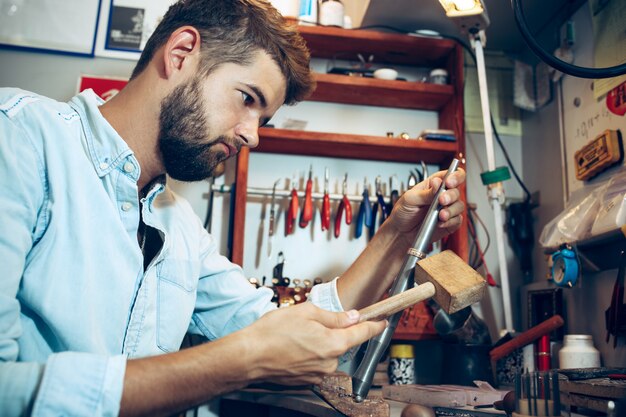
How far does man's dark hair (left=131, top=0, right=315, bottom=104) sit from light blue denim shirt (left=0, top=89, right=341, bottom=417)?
0.27m

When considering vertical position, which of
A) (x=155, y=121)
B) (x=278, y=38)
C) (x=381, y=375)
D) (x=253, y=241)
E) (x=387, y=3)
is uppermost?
(x=387, y=3)

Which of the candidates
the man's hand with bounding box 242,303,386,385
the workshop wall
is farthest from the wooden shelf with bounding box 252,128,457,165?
the man's hand with bounding box 242,303,386,385

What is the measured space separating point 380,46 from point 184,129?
111cm

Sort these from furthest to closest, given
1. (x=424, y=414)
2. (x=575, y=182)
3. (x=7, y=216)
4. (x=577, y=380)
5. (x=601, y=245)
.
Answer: (x=575, y=182)
(x=601, y=245)
(x=577, y=380)
(x=424, y=414)
(x=7, y=216)

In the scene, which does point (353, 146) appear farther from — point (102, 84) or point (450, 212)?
point (102, 84)

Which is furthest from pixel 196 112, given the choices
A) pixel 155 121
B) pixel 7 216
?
pixel 7 216

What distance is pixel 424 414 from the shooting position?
38.1 inches

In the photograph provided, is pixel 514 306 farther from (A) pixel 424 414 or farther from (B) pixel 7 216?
(B) pixel 7 216

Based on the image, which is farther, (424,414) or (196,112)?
(196,112)

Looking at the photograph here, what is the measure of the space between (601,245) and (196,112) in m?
1.14

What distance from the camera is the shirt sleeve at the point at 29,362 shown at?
0.71 m

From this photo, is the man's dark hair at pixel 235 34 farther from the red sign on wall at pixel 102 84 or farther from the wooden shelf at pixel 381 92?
the red sign on wall at pixel 102 84

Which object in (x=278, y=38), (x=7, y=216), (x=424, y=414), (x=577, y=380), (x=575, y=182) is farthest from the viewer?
(x=575, y=182)

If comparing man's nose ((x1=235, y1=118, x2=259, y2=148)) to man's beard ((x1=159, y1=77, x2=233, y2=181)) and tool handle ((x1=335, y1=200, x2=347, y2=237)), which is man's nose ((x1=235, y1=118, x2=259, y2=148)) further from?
tool handle ((x1=335, y1=200, x2=347, y2=237))
